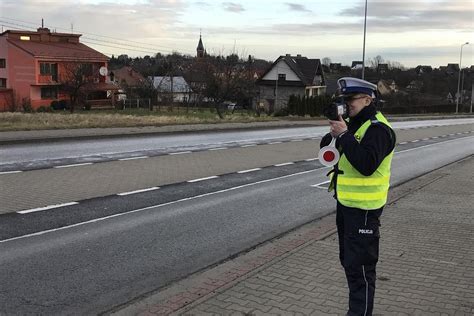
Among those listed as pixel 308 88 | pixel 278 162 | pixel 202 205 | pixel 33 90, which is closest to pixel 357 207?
pixel 202 205

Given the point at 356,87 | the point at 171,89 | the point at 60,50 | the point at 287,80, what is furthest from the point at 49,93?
the point at 356,87

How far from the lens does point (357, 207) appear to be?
11.4ft

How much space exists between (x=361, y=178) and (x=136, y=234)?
13.5 feet

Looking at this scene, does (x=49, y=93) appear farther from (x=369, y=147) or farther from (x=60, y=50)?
(x=369, y=147)

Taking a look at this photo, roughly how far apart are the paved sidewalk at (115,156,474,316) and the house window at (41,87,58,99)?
61.6 meters

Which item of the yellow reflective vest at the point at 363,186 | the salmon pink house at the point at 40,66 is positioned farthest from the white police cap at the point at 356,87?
the salmon pink house at the point at 40,66

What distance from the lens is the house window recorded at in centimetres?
6310

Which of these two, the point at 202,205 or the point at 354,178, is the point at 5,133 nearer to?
the point at 202,205

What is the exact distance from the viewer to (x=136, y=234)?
6.83 metres

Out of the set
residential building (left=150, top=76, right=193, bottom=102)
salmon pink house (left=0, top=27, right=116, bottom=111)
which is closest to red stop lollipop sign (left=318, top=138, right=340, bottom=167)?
residential building (left=150, top=76, right=193, bottom=102)

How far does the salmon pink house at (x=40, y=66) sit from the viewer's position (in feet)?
203

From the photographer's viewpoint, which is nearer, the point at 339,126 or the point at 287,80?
the point at 339,126

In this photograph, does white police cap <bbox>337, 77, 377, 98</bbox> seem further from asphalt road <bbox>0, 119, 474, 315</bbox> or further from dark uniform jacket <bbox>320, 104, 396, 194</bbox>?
asphalt road <bbox>0, 119, 474, 315</bbox>

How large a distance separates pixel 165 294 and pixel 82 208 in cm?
398
